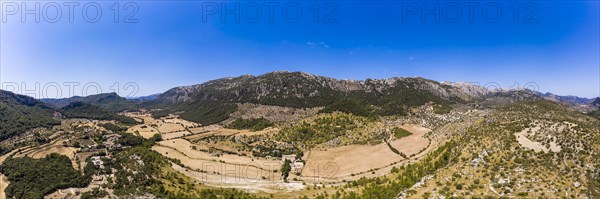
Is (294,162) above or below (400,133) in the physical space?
below

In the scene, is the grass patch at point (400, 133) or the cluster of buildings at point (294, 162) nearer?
the cluster of buildings at point (294, 162)

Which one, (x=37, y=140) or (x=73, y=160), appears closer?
(x=73, y=160)

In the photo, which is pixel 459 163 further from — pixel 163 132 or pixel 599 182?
pixel 163 132

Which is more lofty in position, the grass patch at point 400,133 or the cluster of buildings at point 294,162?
the grass patch at point 400,133

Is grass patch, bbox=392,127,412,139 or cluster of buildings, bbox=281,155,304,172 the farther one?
grass patch, bbox=392,127,412,139

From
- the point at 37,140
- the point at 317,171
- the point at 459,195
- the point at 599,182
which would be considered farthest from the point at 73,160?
the point at 599,182

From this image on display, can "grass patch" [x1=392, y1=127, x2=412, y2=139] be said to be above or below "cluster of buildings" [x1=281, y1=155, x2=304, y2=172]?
above

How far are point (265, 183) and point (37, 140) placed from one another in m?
84.9

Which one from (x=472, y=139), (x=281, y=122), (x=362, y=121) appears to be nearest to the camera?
(x=472, y=139)

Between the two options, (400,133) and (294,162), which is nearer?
(294,162)

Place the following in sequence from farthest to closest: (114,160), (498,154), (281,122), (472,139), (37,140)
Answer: (281,122), (37,140), (114,160), (472,139), (498,154)

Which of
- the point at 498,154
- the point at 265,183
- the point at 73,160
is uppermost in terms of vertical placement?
the point at 498,154

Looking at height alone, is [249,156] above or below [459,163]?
below

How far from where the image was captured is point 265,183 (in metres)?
83.3
